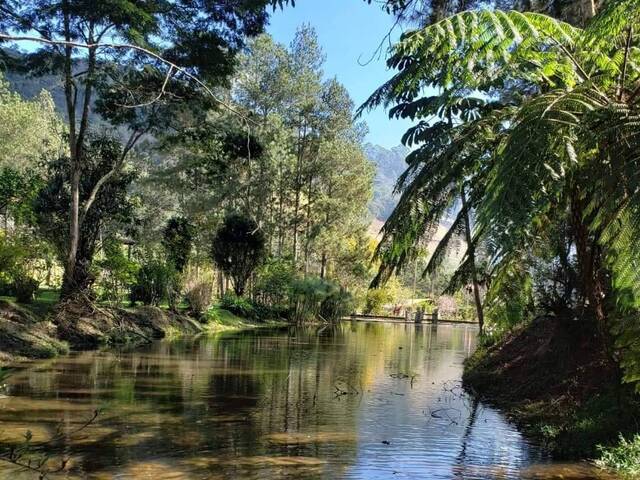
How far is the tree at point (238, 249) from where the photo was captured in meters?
28.6

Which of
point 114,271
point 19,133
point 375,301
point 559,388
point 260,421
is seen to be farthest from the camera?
point 19,133

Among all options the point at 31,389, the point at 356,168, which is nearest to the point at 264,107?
the point at 356,168

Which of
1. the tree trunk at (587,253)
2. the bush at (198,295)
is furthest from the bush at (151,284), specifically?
the tree trunk at (587,253)

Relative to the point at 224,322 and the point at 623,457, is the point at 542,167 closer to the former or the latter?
the point at 623,457

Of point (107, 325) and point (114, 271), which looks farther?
point (114, 271)

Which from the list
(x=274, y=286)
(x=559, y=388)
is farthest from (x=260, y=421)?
(x=274, y=286)

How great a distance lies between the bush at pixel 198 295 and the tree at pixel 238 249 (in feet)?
18.4

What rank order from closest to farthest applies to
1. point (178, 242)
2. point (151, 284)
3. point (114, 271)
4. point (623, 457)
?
point (623, 457) < point (114, 271) < point (151, 284) < point (178, 242)

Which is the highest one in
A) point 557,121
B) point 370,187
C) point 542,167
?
point 370,187

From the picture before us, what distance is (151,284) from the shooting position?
20.8 meters

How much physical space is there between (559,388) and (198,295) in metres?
16.6

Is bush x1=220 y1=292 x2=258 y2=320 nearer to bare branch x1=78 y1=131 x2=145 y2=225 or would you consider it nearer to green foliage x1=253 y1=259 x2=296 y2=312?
green foliage x1=253 y1=259 x2=296 y2=312

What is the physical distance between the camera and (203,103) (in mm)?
15156

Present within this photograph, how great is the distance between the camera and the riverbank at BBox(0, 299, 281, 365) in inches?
504
